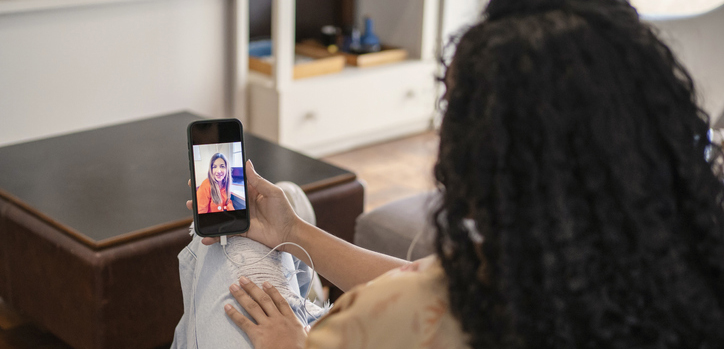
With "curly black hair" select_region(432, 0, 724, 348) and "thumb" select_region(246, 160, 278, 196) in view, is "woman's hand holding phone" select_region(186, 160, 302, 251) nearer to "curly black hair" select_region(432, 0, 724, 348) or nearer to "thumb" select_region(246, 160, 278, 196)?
"thumb" select_region(246, 160, 278, 196)

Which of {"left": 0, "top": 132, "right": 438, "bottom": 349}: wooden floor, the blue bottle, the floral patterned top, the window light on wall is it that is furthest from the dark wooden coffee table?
the window light on wall

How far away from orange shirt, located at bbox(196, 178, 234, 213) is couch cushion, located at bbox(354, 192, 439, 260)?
1.66ft

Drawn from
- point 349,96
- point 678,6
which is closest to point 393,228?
point 349,96

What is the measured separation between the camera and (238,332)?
2.86 ft

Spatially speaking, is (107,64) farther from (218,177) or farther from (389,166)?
Result: (218,177)

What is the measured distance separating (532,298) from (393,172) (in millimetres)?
2158

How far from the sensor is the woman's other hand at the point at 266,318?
0.84 m

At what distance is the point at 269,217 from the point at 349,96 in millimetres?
1824

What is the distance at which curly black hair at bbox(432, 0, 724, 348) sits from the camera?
522mm

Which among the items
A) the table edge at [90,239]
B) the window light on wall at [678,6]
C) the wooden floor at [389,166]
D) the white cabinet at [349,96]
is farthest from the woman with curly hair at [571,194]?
the window light on wall at [678,6]

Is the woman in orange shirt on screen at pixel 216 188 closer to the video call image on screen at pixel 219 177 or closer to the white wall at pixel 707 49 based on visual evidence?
the video call image on screen at pixel 219 177

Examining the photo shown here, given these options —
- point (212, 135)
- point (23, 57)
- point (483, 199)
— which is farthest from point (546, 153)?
point (23, 57)

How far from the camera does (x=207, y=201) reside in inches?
38.8

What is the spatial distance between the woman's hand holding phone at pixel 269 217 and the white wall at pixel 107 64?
145cm
